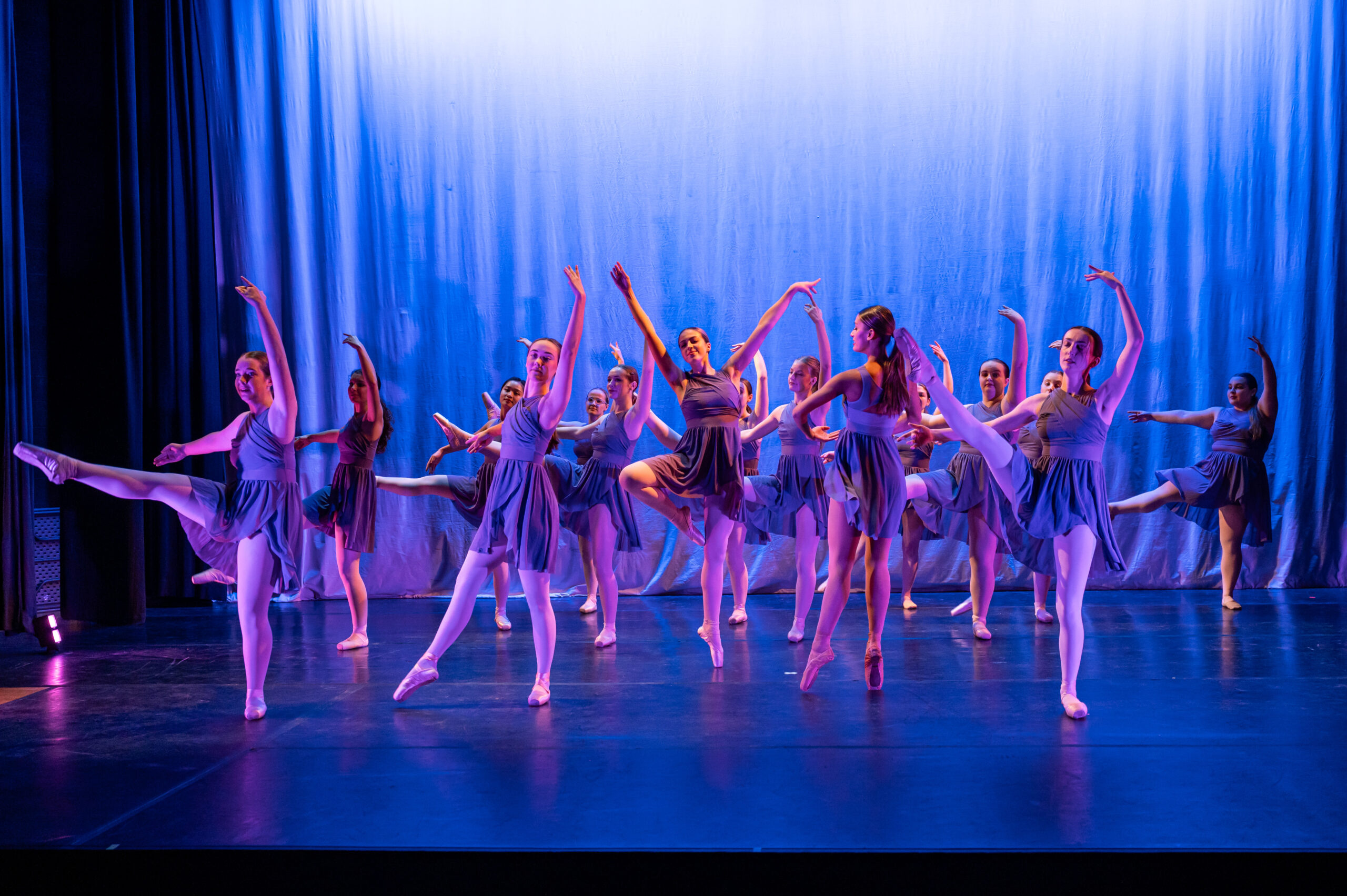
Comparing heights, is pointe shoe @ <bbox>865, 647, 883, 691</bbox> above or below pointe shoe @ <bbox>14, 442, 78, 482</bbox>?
below

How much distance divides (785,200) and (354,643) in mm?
4281

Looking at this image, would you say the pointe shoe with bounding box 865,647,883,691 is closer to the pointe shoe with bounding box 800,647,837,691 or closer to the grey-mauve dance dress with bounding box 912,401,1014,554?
the pointe shoe with bounding box 800,647,837,691

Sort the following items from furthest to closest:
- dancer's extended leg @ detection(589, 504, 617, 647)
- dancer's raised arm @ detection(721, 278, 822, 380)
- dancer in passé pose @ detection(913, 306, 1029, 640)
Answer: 1. dancer in passé pose @ detection(913, 306, 1029, 640)
2. dancer's extended leg @ detection(589, 504, 617, 647)
3. dancer's raised arm @ detection(721, 278, 822, 380)

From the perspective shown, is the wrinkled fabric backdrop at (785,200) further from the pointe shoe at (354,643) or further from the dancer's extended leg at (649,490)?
the dancer's extended leg at (649,490)

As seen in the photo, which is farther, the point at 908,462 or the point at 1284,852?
the point at 908,462

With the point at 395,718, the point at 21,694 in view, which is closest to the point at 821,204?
the point at 395,718

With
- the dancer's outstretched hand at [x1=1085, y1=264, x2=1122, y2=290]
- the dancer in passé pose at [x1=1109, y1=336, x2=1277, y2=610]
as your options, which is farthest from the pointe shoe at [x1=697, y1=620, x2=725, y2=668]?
the dancer in passé pose at [x1=1109, y1=336, x2=1277, y2=610]

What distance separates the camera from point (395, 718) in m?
3.25

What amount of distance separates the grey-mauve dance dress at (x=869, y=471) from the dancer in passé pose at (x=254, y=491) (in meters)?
1.93

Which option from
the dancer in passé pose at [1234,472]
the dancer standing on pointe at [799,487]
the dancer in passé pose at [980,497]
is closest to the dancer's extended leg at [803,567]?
the dancer standing on pointe at [799,487]

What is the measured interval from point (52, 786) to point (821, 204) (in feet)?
19.2

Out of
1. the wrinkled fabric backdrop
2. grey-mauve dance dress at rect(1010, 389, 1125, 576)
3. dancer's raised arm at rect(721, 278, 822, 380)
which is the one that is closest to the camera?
grey-mauve dance dress at rect(1010, 389, 1125, 576)

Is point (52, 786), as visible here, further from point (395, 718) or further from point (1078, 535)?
point (1078, 535)

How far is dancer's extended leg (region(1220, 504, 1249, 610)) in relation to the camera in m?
5.95
